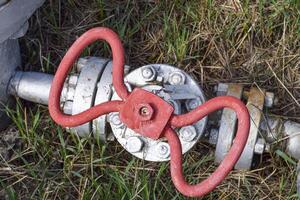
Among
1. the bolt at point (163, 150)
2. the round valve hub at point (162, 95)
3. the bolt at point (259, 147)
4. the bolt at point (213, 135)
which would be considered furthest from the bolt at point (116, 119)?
the bolt at point (259, 147)

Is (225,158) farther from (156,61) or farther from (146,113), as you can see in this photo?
(156,61)

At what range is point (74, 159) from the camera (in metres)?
1.71

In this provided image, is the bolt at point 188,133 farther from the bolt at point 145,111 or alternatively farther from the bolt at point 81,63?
the bolt at point 81,63

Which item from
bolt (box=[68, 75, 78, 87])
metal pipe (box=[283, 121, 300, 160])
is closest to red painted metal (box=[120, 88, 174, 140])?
bolt (box=[68, 75, 78, 87])

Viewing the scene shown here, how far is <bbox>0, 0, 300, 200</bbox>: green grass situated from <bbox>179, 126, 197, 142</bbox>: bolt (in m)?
0.10

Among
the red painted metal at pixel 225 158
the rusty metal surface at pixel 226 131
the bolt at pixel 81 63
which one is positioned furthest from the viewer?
the bolt at pixel 81 63

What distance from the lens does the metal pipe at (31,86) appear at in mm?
1729

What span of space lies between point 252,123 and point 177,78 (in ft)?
0.72

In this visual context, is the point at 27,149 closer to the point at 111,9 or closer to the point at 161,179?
the point at 161,179

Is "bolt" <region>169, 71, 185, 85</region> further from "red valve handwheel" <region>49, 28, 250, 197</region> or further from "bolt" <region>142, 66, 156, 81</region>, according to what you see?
"red valve handwheel" <region>49, 28, 250, 197</region>

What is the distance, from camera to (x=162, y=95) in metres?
1.60

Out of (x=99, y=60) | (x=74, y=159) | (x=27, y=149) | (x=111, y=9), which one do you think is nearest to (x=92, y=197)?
(x=74, y=159)

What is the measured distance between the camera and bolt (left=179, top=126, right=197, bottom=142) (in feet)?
5.29

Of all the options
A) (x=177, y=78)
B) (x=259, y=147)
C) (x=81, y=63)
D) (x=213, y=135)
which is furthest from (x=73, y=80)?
(x=259, y=147)
